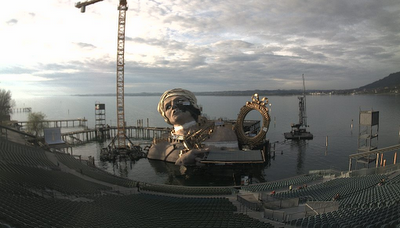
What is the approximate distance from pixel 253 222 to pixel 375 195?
906 cm

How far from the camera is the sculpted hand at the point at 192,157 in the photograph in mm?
38812

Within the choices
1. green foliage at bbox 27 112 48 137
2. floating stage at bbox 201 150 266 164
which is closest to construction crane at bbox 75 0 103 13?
green foliage at bbox 27 112 48 137

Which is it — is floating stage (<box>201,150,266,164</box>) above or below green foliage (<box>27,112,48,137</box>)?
below

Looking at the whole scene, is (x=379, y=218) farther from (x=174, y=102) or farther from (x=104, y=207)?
(x=174, y=102)

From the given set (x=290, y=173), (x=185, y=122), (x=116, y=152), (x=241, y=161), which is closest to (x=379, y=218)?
(x=241, y=161)

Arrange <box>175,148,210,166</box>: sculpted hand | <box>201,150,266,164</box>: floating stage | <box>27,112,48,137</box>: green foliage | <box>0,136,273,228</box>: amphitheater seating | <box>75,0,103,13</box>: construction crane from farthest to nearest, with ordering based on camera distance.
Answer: <box>27,112,48,137</box>: green foliage < <box>75,0,103,13</box>: construction crane < <box>175,148,210,166</box>: sculpted hand < <box>201,150,266,164</box>: floating stage < <box>0,136,273,228</box>: amphitheater seating

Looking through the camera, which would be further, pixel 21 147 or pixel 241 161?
pixel 241 161

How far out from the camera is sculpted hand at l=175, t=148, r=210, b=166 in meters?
38.8

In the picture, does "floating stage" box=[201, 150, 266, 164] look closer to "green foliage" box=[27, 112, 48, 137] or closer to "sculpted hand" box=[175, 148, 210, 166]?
"sculpted hand" box=[175, 148, 210, 166]

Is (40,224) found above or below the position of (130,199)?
above

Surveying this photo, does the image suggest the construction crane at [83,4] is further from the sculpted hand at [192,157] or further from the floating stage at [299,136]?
the floating stage at [299,136]

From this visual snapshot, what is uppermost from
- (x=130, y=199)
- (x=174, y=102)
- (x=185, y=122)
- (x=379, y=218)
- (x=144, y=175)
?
(x=174, y=102)

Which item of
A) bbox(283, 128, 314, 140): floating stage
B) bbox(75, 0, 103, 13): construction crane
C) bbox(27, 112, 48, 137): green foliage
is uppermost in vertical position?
bbox(75, 0, 103, 13): construction crane

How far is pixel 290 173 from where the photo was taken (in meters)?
38.7
